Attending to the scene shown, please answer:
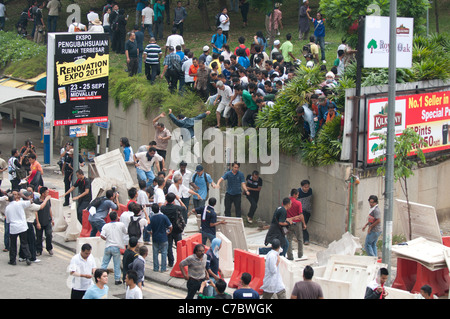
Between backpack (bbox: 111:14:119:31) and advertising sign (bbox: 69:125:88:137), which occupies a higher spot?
backpack (bbox: 111:14:119:31)

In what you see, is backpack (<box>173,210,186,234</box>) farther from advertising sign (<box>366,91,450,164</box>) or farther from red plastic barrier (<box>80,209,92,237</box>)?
advertising sign (<box>366,91,450,164</box>)

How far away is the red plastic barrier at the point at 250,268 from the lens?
47.8 ft

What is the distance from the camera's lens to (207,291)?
12734 mm

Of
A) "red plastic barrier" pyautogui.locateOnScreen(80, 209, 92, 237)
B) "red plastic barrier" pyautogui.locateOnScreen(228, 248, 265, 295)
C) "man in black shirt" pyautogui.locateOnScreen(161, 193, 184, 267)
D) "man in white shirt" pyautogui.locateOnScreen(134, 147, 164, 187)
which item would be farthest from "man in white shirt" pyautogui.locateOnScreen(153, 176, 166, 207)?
"red plastic barrier" pyautogui.locateOnScreen(228, 248, 265, 295)

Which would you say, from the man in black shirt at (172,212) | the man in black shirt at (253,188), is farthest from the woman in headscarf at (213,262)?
the man in black shirt at (253,188)

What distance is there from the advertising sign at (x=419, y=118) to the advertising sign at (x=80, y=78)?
673 cm

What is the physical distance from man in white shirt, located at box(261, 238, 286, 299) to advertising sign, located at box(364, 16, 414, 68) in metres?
4.80

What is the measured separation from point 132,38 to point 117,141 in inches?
140

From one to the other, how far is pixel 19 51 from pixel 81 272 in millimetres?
20061

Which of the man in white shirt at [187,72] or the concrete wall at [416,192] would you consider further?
the man in white shirt at [187,72]

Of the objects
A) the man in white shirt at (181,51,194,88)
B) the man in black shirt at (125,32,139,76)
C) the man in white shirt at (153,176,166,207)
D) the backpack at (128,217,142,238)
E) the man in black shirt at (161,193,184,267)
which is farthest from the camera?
the man in black shirt at (125,32,139,76)

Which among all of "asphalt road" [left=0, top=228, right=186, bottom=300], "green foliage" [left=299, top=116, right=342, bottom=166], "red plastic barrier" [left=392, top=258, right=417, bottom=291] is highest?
"green foliage" [left=299, top=116, right=342, bottom=166]

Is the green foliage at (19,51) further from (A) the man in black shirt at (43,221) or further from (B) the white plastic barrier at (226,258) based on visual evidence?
(B) the white plastic barrier at (226,258)

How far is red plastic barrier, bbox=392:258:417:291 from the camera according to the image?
48.5 ft
